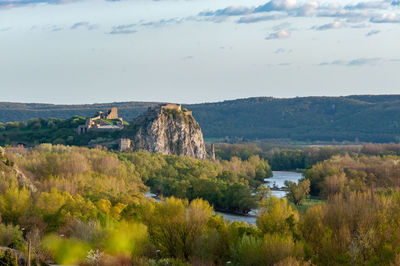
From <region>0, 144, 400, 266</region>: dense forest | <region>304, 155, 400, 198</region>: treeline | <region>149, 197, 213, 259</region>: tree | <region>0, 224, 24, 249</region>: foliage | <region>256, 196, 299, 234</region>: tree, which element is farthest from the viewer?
<region>304, 155, 400, 198</region>: treeline

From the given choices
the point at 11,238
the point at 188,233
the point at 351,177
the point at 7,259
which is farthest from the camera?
the point at 351,177

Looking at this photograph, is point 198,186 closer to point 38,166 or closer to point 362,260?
point 38,166

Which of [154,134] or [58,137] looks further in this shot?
[154,134]

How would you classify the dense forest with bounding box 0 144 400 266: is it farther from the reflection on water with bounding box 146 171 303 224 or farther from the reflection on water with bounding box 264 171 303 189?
the reflection on water with bounding box 264 171 303 189

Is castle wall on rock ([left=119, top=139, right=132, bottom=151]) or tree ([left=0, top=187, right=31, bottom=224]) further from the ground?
tree ([left=0, top=187, right=31, bottom=224])

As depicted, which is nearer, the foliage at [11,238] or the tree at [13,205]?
the foliage at [11,238]

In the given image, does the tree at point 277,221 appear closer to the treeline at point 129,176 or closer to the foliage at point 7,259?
the foliage at point 7,259

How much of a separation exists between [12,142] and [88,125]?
841 inches

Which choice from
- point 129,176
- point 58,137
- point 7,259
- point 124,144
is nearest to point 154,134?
point 124,144

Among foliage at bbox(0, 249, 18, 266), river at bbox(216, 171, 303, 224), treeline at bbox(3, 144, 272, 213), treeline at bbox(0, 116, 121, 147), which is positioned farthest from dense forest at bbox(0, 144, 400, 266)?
treeline at bbox(0, 116, 121, 147)

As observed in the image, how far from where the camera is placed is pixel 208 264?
1882 inches

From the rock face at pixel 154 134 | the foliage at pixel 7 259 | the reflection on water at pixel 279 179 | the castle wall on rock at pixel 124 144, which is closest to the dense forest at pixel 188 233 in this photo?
the foliage at pixel 7 259

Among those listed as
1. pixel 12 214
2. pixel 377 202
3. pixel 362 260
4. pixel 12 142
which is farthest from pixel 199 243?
pixel 12 142

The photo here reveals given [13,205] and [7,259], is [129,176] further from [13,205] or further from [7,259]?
[7,259]
